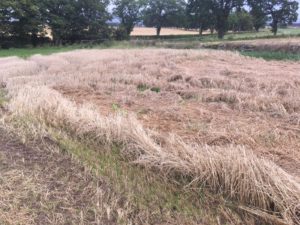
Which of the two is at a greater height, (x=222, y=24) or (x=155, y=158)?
(x=222, y=24)

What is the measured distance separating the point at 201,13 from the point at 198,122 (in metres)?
41.3

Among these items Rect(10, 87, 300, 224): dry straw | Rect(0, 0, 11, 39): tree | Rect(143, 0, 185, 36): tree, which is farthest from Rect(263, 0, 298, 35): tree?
Rect(10, 87, 300, 224): dry straw

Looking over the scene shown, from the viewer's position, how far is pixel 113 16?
42.5 metres

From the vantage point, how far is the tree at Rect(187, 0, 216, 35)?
42.9m

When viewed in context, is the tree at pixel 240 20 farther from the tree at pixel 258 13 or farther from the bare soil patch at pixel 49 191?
the bare soil patch at pixel 49 191

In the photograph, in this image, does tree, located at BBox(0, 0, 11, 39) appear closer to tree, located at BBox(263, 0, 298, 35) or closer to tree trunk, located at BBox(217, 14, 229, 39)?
tree trunk, located at BBox(217, 14, 229, 39)

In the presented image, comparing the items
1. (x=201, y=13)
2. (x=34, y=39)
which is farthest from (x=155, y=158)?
(x=201, y=13)

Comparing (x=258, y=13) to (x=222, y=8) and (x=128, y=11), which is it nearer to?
(x=222, y=8)

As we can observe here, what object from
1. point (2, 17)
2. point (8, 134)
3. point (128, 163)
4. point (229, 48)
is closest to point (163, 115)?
point (128, 163)

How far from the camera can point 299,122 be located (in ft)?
17.2

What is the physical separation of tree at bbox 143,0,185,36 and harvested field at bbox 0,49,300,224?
46.1 metres

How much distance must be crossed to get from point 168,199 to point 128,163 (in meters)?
0.93

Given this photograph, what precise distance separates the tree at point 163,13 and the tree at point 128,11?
2.39 metres

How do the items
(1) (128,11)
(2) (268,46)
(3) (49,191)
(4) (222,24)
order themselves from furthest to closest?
(1) (128,11) < (4) (222,24) < (2) (268,46) < (3) (49,191)
